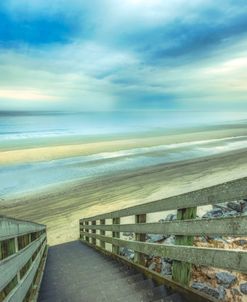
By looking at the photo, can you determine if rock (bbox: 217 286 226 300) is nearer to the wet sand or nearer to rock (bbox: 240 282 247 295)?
rock (bbox: 240 282 247 295)

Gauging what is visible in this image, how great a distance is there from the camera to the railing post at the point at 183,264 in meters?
2.39

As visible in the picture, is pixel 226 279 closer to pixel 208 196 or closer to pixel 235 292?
pixel 235 292

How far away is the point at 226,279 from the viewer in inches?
144

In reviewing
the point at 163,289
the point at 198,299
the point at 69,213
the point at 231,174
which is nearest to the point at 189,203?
the point at 198,299

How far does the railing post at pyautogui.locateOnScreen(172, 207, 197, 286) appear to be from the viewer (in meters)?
2.39

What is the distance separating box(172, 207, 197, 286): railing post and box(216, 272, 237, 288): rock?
4.75 ft

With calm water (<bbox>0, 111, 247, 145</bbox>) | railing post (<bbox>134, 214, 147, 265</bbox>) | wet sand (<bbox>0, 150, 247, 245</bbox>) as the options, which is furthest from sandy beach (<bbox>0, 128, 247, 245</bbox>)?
calm water (<bbox>0, 111, 247, 145</bbox>)

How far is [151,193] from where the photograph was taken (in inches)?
608

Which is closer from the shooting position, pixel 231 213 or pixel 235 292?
pixel 235 292

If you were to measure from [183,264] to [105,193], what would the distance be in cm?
1392

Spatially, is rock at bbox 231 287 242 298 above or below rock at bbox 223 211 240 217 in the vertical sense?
above

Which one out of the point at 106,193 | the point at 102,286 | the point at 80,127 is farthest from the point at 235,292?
the point at 80,127

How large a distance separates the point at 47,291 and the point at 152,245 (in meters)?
1.65

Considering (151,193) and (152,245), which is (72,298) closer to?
(152,245)
